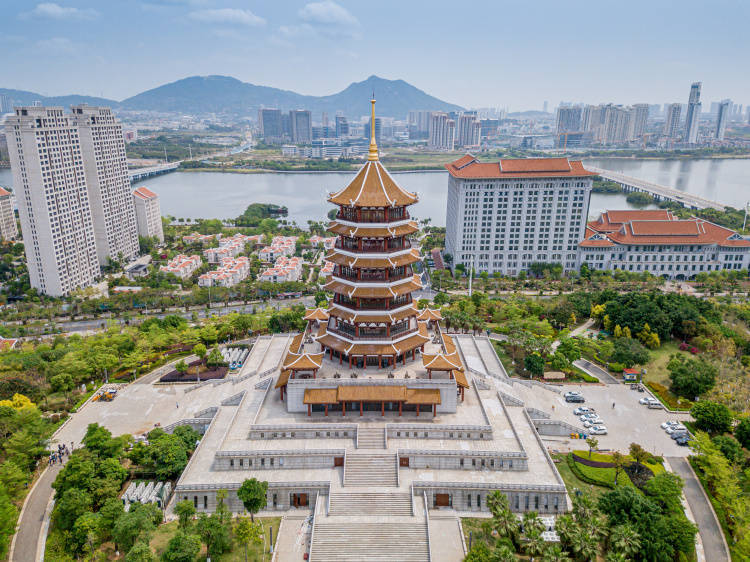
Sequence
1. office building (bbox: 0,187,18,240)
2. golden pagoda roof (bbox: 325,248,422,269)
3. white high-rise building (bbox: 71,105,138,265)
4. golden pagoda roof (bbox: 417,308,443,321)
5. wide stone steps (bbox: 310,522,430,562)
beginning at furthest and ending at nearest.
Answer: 1. office building (bbox: 0,187,18,240)
2. white high-rise building (bbox: 71,105,138,265)
3. golden pagoda roof (bbox: 417,308,443,321)
4. golden pagoda roof (bbox: 325,248,422,269)
5. wide stone steps (bbox: 310,522,430,562)

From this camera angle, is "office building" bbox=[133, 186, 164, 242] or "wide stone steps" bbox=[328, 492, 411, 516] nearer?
"wide stone steps" bbox=[328, 492, 411, 516]

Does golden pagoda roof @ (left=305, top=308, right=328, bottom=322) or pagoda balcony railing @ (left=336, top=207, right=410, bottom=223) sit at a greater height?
pagoda balcony railing @ (left=336, top=207, right=410, bottom=223)

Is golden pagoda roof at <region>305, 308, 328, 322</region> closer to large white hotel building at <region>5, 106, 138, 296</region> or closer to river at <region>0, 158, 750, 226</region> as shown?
large white hotel building at <region>5, 106, 138, 296</region>

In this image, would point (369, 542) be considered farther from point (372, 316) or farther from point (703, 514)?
point (703, 514)

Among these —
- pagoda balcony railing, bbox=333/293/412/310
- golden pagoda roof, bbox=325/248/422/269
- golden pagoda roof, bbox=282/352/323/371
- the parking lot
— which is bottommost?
the parking lot

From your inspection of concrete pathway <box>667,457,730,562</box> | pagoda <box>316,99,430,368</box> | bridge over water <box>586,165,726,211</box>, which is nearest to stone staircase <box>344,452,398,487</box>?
pagoda <box>316,99,430,368</box>

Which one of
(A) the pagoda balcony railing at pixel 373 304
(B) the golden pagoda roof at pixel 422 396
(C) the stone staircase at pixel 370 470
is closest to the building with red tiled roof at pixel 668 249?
(A) the pagoda balcony railing at pixel 373 304

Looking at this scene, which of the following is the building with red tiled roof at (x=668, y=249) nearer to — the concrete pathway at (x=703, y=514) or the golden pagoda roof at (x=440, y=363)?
the concrete pathway at (x=703, y=514)

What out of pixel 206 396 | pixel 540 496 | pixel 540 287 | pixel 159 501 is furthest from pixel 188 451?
pixel 540 287
